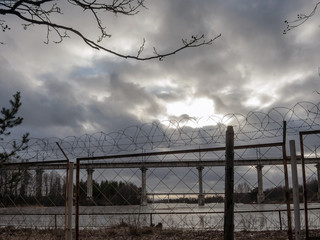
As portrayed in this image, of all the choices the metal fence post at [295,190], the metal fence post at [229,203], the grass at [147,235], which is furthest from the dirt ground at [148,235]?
the metal fence post at [229,203]

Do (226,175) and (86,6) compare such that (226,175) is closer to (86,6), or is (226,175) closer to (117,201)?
(86,6)

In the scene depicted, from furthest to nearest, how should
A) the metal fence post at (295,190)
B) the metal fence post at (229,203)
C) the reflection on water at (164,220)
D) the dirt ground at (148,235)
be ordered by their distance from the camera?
the reflection on water at (164,220) < the dirt ground at (148,235) < the metal fence post at (295,190) < the metal fence post at (229,203)

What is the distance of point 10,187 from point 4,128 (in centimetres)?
87

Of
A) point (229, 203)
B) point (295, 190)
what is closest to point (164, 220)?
point (295, 190)

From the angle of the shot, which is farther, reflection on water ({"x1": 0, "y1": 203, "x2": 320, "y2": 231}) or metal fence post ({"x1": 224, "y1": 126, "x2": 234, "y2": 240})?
reflection on water ({"x1": 0, "y1": 203, "x2": 320, "y2": 231})

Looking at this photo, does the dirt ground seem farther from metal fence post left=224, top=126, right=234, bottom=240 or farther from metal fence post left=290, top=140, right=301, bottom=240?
metal fence post left=224, top=126, right=234, bottom=240

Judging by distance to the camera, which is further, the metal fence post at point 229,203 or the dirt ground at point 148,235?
the dirt ground at point 148,235

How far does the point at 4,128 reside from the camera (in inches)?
217

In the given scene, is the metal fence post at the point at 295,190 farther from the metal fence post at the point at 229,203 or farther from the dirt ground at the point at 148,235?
the dirt ground at the point at 148,235

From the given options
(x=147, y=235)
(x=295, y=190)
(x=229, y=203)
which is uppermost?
(x=295, y=190)

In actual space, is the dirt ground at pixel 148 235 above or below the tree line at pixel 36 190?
below

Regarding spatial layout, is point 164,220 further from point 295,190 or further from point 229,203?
point 229,203

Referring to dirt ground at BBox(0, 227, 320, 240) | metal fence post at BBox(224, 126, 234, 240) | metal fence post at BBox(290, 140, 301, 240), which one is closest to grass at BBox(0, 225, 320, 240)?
dirt ground at BBox(0, 227, 320, 240)

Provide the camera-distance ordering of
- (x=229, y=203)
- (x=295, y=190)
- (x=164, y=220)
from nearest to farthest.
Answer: (x=229, y=203)
(x=295, y=190)
(x=164, y=220)
